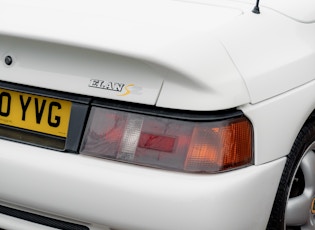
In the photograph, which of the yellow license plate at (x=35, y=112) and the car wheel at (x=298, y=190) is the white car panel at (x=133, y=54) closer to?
the yellow license plate at (x=35, y=112)

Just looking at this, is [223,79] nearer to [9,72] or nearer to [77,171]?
[77,171]

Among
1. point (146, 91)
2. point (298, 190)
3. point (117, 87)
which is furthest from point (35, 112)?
point (298, 190)

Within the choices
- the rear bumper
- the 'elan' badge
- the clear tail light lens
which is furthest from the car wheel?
the 'elan' badge

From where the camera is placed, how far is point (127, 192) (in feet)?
7.04

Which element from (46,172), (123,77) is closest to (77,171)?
(46,172)

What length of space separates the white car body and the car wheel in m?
0.12

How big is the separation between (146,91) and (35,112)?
0.47 meters

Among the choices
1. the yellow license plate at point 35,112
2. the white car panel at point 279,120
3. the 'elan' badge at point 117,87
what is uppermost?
the 'elan' badge at point 117,87

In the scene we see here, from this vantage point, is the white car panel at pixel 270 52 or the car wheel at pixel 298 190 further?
the car wheel at pixel 298 190

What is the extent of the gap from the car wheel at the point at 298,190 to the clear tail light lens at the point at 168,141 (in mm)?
370

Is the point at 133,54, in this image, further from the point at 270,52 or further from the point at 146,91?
the point at 270,52

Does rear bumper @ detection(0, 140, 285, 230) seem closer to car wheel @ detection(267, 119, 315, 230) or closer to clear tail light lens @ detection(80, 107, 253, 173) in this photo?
clear tail light lens @ detection(80, 107, 253, 173)

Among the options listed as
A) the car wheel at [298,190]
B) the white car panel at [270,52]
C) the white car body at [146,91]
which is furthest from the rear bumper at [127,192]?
the white car panel at [270,52]

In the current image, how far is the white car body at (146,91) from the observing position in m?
2.14
